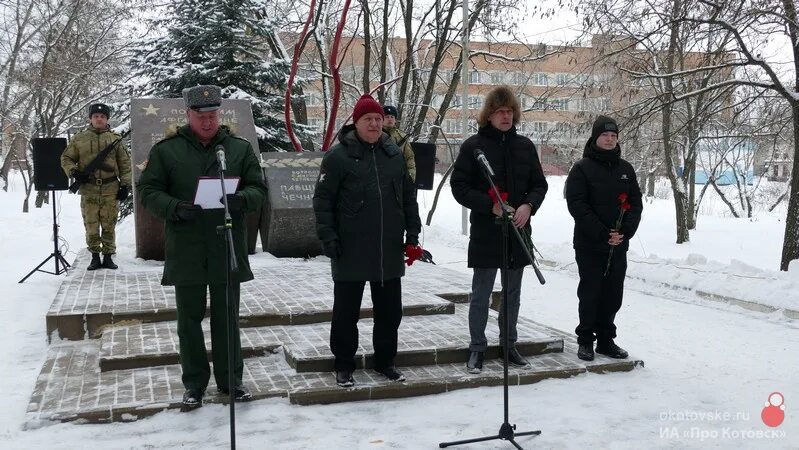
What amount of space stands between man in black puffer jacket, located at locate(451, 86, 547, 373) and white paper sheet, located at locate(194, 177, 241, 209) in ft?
5.55

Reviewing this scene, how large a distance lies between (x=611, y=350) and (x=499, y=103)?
2146 millimetres

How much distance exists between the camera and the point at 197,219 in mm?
4367

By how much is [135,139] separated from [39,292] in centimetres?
228

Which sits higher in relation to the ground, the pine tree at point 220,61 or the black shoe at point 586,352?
the pine tree at point 220,61

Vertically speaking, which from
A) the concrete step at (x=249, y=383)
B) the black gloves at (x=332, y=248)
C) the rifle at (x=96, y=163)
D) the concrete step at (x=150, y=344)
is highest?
the rifle at (x=96, y=163)

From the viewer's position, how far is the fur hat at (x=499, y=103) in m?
5.09

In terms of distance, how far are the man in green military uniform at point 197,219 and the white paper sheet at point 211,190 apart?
0.12m

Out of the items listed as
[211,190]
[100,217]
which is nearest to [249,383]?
[211,190]

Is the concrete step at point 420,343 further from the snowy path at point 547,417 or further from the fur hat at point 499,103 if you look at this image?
the fur hat at point 499,103

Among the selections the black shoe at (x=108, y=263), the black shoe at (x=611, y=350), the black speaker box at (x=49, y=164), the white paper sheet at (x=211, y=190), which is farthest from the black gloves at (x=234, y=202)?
the black speaker box at (x=49, y=164)

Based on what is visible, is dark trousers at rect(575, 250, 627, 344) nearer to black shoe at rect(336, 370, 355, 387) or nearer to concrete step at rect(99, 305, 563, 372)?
concrete step at rect(99, 305, 563, 372)

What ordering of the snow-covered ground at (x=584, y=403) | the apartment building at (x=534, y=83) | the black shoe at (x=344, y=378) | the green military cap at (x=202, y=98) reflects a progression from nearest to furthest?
the snow-covered ground at (x=584, y=403)
the green military cap at (x=202, y=98)
the black shoe at (x=344, y=378)
the apartment building at (x=534, y=83)

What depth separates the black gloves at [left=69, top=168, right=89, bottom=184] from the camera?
854 centimetres

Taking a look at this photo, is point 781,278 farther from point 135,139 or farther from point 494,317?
point 135,139
